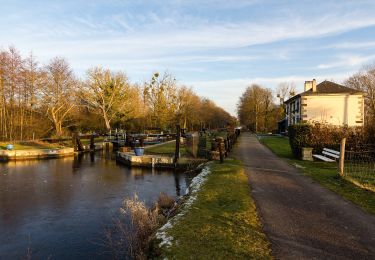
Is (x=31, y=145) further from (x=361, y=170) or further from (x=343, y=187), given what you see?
(x=343, y=187)

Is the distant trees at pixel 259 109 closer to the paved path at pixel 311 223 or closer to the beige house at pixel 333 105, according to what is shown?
the beige house at pixel 333 105

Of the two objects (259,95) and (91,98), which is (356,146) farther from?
(259,95)

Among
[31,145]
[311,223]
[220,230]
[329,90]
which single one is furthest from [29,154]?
[329,90]

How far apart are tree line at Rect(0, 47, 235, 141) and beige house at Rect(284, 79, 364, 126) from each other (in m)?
22.1

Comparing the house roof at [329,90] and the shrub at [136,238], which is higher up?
the house roof at [329,90]

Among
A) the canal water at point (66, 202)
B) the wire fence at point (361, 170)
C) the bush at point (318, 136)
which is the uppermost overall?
the bush at point (318, 136)

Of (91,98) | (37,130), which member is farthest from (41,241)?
(91,98)

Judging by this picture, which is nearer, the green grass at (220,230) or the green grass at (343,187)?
the green grass at (220,230)

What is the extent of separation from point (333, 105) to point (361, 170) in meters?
27.7

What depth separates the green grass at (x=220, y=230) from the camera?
5074 mm

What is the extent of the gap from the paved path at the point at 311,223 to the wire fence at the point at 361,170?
1607mm

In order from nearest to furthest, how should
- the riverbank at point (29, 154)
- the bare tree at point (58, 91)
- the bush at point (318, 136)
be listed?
the bush at point (318, 136)
the riverbank at point (29, 154)
the bare tree at point (58, 91)

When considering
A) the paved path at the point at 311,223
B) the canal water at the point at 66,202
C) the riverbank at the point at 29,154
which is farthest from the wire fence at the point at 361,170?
the riverbank at the point at 29,154

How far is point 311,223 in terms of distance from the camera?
258 inches
